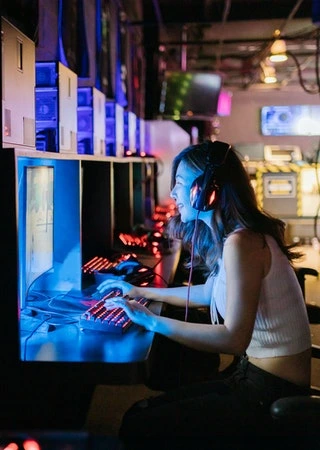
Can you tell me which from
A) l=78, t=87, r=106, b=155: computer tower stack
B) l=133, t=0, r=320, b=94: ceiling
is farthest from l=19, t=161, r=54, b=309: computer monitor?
l=133, t=0, r=320, b=94: ceiling

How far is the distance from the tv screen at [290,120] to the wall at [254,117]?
11cm

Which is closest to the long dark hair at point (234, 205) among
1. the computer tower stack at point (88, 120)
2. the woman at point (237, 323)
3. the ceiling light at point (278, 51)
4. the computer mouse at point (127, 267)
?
the woman at point (237, 323)

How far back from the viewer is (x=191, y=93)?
6.99m

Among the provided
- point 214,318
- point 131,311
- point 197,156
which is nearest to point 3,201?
point 131,311

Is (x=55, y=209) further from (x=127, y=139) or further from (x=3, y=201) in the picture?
(x=127, y=139)

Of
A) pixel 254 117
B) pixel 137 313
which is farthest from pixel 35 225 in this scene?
pixel 254 117

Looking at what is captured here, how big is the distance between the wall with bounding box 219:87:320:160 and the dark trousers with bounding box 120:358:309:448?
468 inches

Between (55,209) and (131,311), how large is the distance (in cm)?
70

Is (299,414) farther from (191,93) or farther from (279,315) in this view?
(191,93)

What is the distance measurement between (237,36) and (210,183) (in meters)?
7.57

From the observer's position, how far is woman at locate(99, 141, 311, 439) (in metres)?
1.45

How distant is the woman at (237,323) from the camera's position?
1.45 metres

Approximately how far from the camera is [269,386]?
4.98ft

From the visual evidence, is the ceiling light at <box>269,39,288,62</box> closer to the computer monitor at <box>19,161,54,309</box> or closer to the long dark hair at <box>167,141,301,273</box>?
the computer monitor at <box>19,161,54,309</box>
